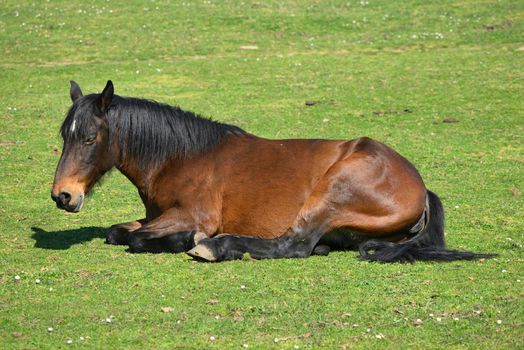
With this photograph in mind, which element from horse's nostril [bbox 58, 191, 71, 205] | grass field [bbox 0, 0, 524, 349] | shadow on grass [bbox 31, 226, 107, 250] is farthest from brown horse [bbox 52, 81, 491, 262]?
shadow on grass [bbox 31, 226, 107, 250]

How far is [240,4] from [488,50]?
7.43 metres

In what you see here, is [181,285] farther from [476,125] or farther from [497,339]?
[476,125]

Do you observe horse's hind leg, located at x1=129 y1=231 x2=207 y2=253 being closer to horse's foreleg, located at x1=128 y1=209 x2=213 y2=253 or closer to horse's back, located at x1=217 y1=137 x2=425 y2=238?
horse's foreleg, located at x1=128 y1=209 x2=213 y2=253

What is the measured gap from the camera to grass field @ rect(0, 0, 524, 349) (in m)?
7.58

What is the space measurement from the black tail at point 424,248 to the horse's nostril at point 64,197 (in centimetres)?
291

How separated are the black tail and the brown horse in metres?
0.01

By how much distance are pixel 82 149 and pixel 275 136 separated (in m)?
7.24

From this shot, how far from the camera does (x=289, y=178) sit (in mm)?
9930

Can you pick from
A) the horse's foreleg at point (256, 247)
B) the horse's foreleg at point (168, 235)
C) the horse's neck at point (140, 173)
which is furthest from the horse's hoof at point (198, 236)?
the horse's neck at point (140, 173)

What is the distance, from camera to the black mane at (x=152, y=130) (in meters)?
9.84

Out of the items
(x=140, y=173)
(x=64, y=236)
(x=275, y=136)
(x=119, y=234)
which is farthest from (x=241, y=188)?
(x=275, y=136)

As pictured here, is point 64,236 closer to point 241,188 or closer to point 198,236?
point 198,236

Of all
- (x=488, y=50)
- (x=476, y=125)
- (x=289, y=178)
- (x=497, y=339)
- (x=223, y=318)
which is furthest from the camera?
(x=488, y=50)

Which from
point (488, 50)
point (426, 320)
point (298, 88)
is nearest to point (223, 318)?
point (426, 320)
